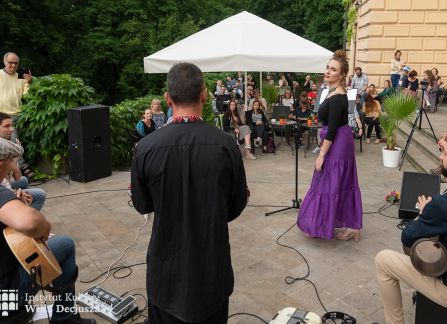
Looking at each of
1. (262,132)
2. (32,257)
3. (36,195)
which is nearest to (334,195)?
(32,257)

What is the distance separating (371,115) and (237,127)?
3.72 m

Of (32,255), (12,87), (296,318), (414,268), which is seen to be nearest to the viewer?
(32,255)

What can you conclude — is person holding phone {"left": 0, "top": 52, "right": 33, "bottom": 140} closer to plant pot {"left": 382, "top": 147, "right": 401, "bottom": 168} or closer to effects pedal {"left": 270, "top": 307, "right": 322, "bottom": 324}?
effects pedal {"left": 270, "top": 307, "right": 322, "bottom": 324}

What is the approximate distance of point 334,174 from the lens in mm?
4504

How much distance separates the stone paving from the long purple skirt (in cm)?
25

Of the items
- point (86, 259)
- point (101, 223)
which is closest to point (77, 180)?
point (101, 223)

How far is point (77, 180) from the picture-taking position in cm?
711

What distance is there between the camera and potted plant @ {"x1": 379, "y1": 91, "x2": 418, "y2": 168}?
8039mm

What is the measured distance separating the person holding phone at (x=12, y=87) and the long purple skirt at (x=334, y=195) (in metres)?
4.95

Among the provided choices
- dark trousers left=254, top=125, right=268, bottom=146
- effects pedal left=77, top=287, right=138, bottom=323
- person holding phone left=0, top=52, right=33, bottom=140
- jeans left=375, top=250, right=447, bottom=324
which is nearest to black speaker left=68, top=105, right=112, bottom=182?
person holding phone left=0, top=52, right=33, bottom=140

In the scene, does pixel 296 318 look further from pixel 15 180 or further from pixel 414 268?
pixel 15 180

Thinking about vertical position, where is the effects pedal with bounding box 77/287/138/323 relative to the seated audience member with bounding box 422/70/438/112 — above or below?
below

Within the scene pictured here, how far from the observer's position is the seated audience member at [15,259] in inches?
90.8

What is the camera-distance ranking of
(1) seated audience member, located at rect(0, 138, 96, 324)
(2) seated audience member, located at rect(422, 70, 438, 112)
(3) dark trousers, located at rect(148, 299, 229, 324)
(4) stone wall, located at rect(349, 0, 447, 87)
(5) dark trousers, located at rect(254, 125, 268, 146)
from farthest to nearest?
(4) stone wall, located at rect(349, 0, 447, 87), (2) seated audience member, located at rect(422, 70, 438, 112), (5) dark trousers, located at rect(254, 125, 268, 146), (1) seated audience member, located at rect(0, 138, 96, 324), (3) dark trousers, located at rect(148, 299, 229, 324)
